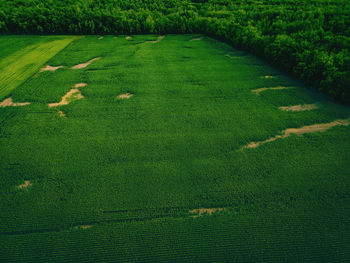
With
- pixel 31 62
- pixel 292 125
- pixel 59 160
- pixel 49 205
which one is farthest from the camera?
pixel 31 62

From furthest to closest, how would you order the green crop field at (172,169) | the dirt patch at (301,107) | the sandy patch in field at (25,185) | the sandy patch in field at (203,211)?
the dirt patch at (301,107), the sandy patch in field at (25,185), the sandy patch in field at (203,211), the green crop field at (172,169)

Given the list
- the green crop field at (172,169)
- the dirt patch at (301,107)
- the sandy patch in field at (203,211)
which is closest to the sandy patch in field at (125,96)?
the green crop field at (172,169)

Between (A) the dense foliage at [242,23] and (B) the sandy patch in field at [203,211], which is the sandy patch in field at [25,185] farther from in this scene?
(A) the dense foliage at [242,23]

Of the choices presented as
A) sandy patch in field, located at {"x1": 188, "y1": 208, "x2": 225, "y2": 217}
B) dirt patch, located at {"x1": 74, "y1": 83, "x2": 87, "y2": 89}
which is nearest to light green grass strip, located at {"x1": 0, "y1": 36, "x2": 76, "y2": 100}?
dirt patch, located at {"x1": 74, "y1": 83, "x2": 87, "y2": 89}

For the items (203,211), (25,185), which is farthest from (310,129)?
(25,185)

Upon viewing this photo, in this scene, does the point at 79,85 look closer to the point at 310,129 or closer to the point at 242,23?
the point at 310,129

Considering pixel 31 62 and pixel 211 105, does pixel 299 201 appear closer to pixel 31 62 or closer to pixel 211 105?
pixel 211 105

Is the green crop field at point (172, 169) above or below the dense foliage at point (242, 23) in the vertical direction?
below

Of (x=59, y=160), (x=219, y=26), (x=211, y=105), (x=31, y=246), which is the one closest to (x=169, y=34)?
(x=219, y=26)
